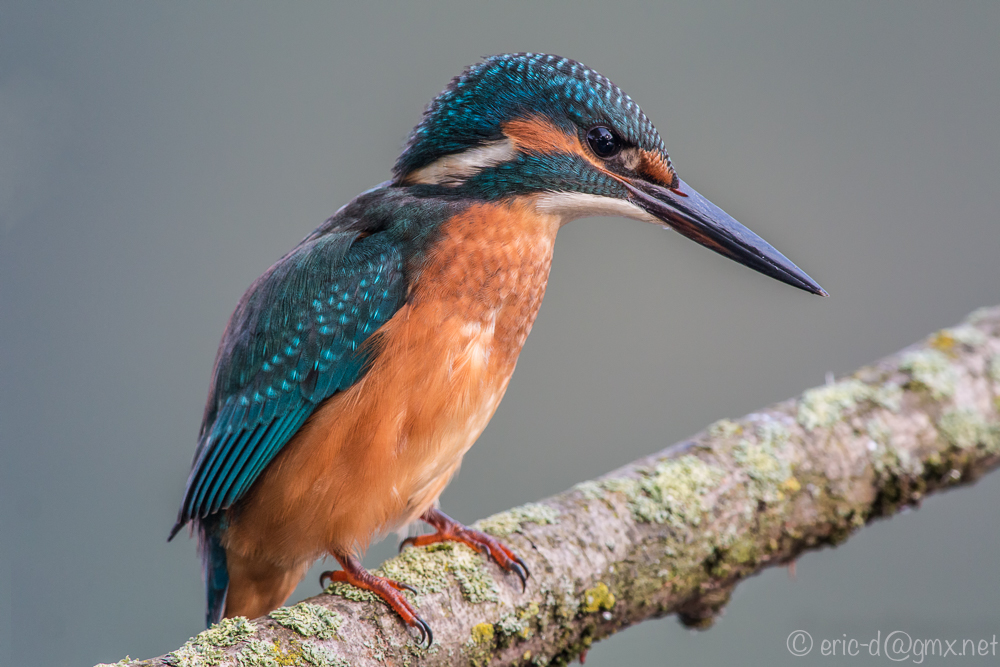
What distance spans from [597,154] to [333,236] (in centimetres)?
Answer: 59

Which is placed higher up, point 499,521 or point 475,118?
point 475,118

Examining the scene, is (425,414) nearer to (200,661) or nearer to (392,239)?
(392,239)

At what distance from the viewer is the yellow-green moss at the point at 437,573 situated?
1.59 metres

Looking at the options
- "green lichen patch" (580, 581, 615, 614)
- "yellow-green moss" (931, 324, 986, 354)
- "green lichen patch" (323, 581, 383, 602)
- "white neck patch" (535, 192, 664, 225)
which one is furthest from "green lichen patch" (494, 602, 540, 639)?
"yellow-green moss" (931, 324, 986, 354)

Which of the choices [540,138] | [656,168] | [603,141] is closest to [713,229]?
[656,168]

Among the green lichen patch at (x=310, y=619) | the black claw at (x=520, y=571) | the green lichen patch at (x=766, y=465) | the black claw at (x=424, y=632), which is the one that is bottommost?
the black claw at (x=424, y=632)

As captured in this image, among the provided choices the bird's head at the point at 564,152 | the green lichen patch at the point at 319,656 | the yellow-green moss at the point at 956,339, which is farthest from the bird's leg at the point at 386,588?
the yellow-green moss at the point at 956,339

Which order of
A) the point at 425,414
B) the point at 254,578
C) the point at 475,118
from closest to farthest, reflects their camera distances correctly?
the point at 425,414 → the point at 475,118 → the point at 254,578

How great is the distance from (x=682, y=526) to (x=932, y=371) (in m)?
0.98

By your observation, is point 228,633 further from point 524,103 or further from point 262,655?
point 524,103

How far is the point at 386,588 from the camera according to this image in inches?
60.1

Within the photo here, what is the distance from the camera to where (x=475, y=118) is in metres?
1.69

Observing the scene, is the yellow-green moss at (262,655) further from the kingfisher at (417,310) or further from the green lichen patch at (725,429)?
the green lichen patch at (725,429)

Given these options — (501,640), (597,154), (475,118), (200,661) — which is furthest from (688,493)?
(200,661)
